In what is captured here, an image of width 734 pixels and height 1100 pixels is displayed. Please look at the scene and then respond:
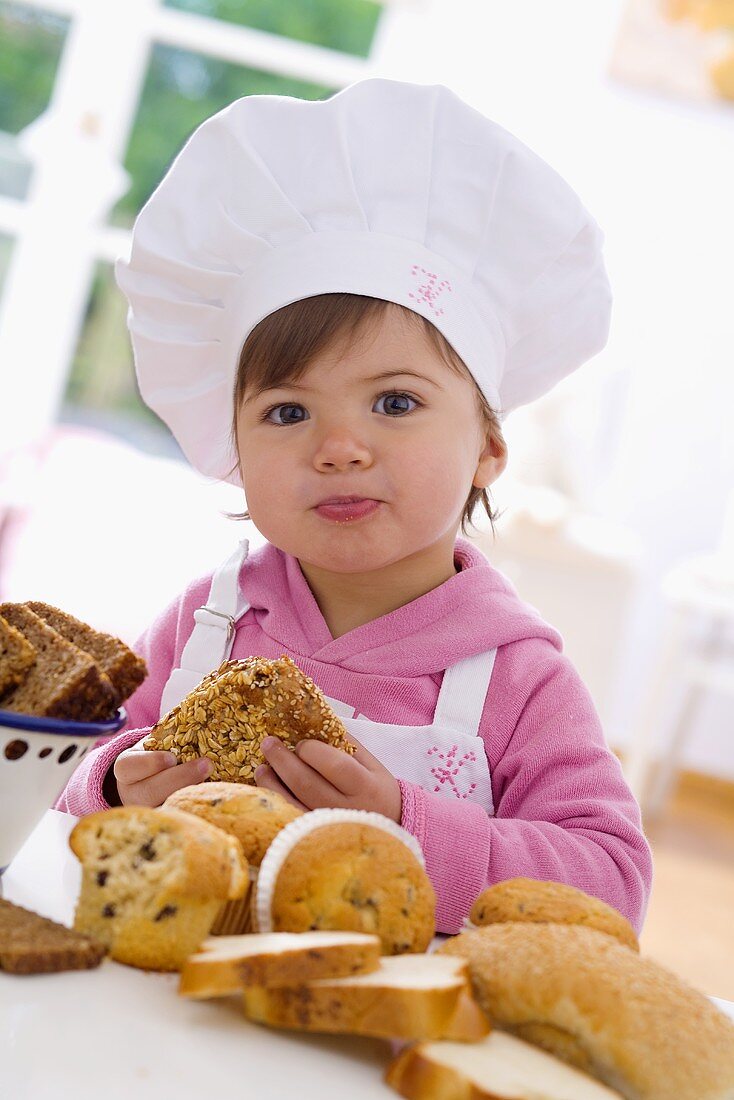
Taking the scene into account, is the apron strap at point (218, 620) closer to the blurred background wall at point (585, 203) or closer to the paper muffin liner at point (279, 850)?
the paper muffin liner at point (279, 850)

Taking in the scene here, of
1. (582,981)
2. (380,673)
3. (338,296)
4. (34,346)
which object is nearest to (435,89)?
(338,296)

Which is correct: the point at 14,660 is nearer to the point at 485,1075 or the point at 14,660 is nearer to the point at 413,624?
the point at 485,1075

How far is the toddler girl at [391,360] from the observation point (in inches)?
40.2

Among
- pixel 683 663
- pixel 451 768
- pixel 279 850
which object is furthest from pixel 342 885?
pixel 683 663

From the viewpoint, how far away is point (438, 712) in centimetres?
105

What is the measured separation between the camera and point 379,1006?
467mm

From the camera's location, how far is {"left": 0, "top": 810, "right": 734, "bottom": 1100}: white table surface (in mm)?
429

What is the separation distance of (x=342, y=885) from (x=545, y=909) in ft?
0.33

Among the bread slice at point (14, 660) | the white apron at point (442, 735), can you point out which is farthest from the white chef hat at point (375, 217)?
the bread slice at point (14, 660)

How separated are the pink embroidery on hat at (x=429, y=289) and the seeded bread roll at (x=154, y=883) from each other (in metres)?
0.61

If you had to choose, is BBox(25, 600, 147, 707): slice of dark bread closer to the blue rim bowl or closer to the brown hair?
the blue rim bowl

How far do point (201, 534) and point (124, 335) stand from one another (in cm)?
A: 144

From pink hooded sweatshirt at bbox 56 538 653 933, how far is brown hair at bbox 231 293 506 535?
0.69ft

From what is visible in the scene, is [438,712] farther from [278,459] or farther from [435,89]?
[435,89]
